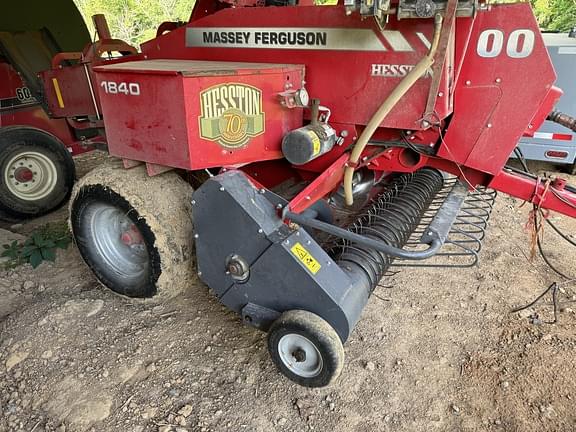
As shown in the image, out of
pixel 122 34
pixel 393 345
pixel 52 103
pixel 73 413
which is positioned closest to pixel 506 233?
pixel 393 345

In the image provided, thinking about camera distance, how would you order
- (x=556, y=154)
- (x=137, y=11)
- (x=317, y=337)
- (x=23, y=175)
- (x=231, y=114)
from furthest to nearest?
1. (x=137, y=11)
2. (x=556, y=154)
3. (x=23, y=175)
4. (x=231, y=114)
5. (x=317, y=337)

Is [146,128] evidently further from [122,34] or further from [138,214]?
[122,34]

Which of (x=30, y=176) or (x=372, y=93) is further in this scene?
(x=30, y=176)

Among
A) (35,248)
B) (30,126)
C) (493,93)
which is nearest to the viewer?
(493,93)

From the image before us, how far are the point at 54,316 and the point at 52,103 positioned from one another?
1658mm

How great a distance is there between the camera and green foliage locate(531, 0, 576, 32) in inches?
427

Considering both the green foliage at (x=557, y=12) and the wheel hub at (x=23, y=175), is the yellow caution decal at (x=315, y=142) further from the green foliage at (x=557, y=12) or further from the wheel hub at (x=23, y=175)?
the green foliage at (x=557, y=12)

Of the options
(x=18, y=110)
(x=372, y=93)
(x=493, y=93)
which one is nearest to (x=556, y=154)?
(x=493, y=93)

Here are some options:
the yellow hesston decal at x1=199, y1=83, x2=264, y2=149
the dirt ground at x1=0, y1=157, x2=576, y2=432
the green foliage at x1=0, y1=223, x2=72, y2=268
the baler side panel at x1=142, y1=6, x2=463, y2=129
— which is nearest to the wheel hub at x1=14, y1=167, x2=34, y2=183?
the green foliage at x1=0, y1=223, x2=72, y2=268

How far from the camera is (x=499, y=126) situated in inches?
92.4

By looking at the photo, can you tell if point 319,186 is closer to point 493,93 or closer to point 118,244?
point 493,93

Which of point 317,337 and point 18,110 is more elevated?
point 317,337

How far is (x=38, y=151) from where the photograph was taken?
3.99 metres

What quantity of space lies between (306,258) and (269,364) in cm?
66
